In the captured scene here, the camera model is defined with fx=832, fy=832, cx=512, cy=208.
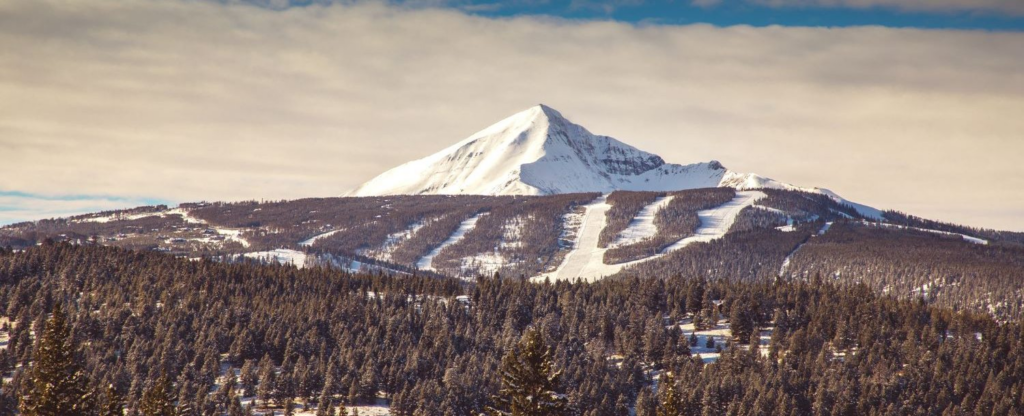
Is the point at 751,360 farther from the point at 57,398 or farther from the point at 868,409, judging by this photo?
the point at 57,398

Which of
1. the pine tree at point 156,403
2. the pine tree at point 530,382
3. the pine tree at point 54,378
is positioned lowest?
the pine tree at point 156,403

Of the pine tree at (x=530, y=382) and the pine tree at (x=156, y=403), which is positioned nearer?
the pine tree at (x=530, y=382)

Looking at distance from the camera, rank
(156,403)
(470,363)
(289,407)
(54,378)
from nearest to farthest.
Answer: (54,378) → (156,403) → (289,407) → (470,363)

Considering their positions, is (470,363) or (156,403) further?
(470,363)

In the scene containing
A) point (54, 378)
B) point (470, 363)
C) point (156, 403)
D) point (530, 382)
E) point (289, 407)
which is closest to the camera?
point (530, 382)

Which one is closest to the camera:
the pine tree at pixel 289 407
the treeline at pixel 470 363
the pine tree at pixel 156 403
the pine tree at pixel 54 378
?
the pine tree at pixel 54 378

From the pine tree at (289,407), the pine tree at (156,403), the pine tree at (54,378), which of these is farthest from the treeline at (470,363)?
the pine tree at (54,378)

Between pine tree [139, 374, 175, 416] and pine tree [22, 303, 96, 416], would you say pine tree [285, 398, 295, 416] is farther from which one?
pine tree [22, 303, 96, 416]

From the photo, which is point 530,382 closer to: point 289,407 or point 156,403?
point 156,403

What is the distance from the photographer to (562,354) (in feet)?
590

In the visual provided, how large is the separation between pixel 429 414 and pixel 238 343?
50.4m

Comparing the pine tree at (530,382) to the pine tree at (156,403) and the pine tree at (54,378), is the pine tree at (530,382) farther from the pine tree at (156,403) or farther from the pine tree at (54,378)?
the pine tree at (156,403)

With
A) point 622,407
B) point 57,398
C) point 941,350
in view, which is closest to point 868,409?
point 941,350

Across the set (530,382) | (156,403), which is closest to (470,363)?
(156,403)
